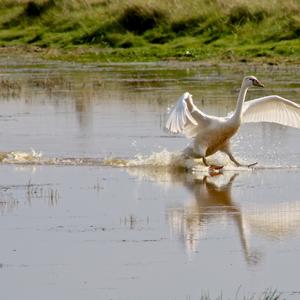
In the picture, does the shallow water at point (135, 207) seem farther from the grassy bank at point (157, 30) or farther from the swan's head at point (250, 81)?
the grassy bank at point (157, 30)

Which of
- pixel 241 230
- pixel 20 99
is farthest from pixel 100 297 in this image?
pixel 20 99

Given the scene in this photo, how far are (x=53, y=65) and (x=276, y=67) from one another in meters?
6.26

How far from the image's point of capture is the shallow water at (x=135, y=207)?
9.27 meters

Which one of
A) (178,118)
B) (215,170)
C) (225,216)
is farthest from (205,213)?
(215,170)

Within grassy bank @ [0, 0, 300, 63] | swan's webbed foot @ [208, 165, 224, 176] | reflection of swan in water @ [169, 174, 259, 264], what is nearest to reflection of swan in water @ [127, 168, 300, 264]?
reflection of swan in water @ [169, 174, 259, 264]

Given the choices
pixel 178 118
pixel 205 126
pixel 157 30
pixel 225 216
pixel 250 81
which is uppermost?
pixel 157 30

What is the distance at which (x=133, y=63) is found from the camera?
106 feet

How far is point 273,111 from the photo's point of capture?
16.5 metres

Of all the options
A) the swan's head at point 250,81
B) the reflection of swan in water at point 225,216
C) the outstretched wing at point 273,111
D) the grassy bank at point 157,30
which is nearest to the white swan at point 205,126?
the swan's head at point 250,81

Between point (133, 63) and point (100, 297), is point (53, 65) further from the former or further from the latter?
point (100, 297)

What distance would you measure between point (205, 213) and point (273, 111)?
471 centimetres

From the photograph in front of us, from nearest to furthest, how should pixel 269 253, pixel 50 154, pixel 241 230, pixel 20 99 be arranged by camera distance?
pixel 269 253 < pixel 241 230 < pixel 50 154 < pixel 20 99

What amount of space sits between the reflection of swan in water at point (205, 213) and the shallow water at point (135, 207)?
12 millimetres

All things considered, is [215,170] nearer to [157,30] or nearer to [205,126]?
[205,126]
